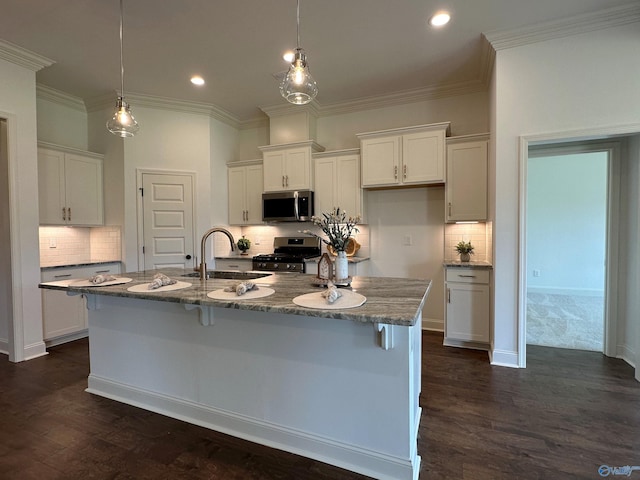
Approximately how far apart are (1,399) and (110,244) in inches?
87.8

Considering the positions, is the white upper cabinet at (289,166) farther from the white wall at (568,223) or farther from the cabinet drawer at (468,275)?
the white wall at (568,223)

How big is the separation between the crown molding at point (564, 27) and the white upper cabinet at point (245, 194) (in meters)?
3.28

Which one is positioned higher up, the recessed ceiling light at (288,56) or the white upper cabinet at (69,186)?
the recessed ceiling light at (288,56)

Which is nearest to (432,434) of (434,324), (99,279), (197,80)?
(434,324)

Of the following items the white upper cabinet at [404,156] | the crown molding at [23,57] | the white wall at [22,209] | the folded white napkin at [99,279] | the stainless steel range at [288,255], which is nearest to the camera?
the folded white napkin at [99,279]

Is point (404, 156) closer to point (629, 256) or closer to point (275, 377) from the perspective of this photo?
point (629, 256)

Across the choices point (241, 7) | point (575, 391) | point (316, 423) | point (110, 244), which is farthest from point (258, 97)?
point (575, 391)

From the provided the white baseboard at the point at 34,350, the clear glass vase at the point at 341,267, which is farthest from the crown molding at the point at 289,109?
the white baseboard at the point at 34,350

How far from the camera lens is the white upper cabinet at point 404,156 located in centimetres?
373

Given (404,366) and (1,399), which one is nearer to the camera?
(404,366)

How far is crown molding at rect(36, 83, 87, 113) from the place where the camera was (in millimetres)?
3973

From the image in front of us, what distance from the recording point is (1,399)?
2494 mm

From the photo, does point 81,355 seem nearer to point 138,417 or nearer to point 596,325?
point 138,417

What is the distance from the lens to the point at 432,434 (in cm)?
202
